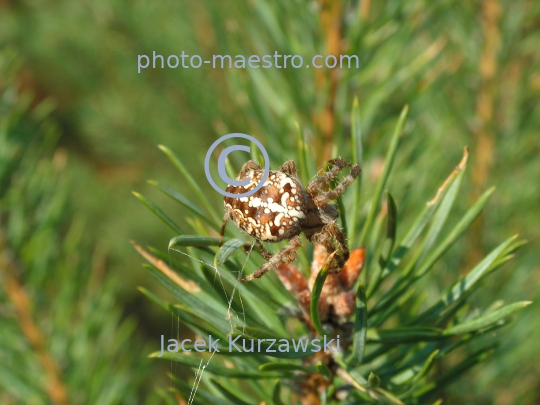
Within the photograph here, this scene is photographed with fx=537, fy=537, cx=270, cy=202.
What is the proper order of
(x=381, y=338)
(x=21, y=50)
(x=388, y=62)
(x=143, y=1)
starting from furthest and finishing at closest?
(x=21, y=50)
(x=143, y=1)
(x=388, y=62)
(x=381, y=338)

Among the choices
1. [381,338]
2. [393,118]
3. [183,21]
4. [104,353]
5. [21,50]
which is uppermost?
[21,50]

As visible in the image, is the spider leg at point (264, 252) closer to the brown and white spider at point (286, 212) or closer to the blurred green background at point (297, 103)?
the brown and white spider at point (286, 212)

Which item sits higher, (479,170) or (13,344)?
(479,170)

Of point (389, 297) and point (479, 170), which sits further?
point (479, 170)

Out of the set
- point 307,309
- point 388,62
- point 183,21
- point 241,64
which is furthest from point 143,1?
point 307,309

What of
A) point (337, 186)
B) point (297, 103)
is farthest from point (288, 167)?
point (297, 103)

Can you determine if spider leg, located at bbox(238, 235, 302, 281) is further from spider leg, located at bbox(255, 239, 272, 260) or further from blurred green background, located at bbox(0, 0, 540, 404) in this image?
blurred green background, located at bbox(0, 0, 540, 404)

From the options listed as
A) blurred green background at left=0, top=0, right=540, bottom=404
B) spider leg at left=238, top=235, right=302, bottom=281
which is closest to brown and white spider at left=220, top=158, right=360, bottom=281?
spider leg at left=238, top=235, right=302, bottom=281

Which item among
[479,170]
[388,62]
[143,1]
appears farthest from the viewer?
[143,1]

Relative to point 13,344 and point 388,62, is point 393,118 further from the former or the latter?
point 13,344
